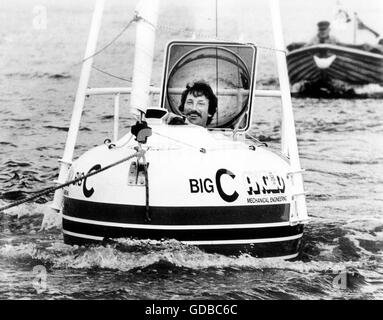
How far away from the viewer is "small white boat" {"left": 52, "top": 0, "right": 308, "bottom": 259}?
1180 cm

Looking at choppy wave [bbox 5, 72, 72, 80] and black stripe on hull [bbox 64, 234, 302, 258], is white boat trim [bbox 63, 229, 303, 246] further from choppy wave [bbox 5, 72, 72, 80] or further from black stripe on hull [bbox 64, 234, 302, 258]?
choppy wave [bbox 5, 72, 72, 80]

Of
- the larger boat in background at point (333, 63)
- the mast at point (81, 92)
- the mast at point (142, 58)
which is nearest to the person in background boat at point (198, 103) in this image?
the mast at point (81, 92)

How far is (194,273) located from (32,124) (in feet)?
47.3

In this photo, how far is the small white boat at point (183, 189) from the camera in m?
11.8

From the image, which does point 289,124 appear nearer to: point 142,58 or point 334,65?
point 142,58

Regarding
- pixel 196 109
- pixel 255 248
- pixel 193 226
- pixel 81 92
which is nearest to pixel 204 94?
pixel 196 109

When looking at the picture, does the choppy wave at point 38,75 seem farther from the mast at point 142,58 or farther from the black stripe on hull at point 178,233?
the black stripe on hull at point 178,233

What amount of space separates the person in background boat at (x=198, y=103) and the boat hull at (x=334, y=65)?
18256 mm

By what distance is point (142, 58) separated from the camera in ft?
40.1

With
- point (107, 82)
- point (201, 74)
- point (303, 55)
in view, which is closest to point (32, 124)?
point (107, 82)

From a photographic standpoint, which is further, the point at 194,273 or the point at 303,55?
the point at 303,55

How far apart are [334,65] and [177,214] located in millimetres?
23905

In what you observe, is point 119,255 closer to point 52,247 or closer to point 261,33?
point 52,247
